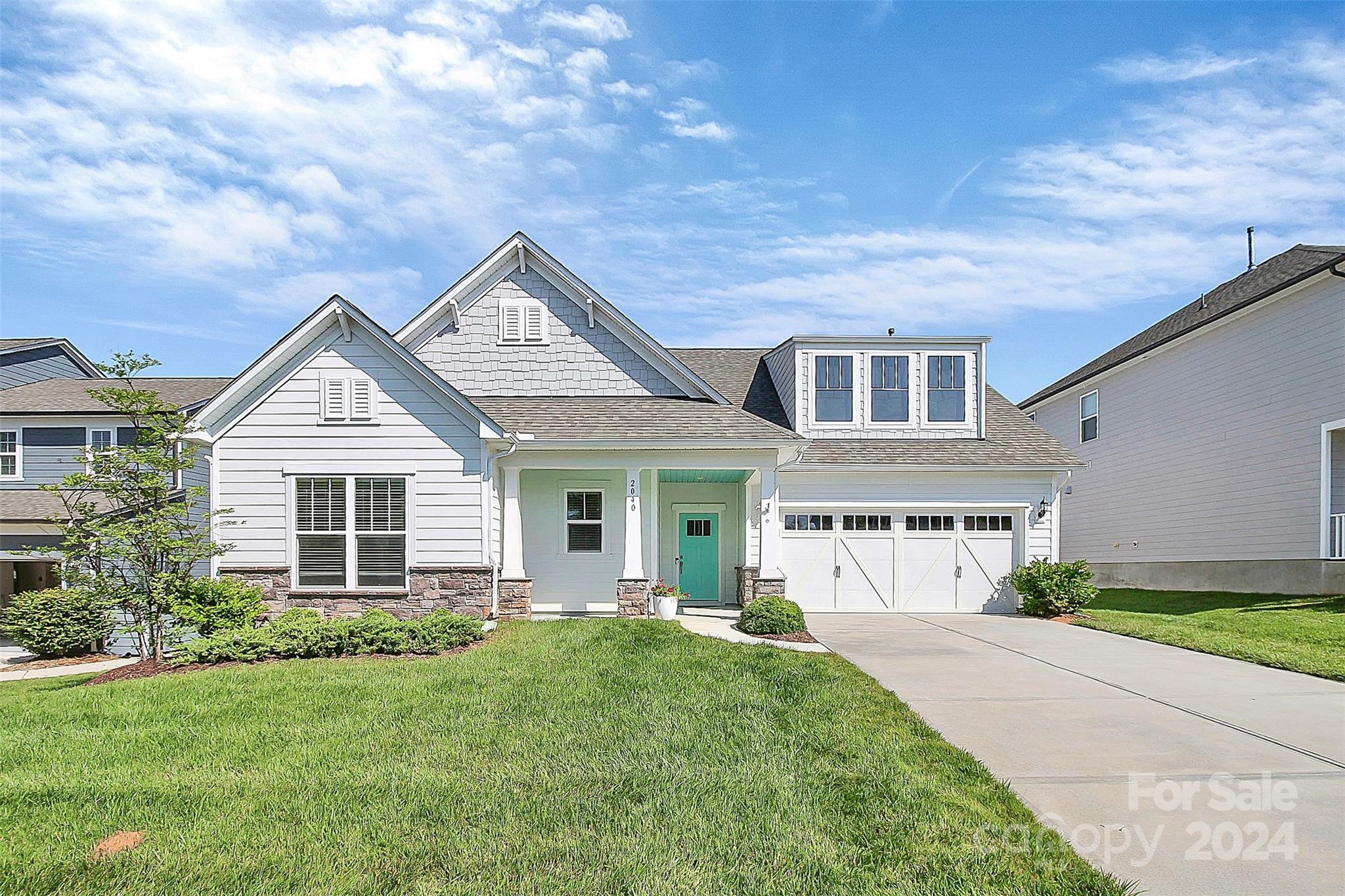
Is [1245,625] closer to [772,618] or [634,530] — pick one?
[772,618]

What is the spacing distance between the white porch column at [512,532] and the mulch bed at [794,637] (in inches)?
178

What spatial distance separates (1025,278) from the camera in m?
19.3

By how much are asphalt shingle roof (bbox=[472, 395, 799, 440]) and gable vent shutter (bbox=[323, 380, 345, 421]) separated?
8.76 feet

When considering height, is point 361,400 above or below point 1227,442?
above

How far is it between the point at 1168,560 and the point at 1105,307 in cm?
762

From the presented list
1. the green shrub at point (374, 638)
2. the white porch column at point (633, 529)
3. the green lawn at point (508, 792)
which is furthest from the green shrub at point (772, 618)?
the green shrub at point (374, 638)

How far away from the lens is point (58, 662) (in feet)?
43.8

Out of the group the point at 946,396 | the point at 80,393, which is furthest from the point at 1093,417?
the point at 80,393

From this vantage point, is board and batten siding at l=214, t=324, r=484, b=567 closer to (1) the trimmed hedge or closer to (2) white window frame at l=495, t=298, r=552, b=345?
(1) the trimmed hedge

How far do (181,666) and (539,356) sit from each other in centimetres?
899

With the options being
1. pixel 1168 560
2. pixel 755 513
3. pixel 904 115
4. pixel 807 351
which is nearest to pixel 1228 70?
pixel 904 115

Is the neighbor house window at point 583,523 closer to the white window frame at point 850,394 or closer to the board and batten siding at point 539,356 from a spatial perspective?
the board and batten siding at point 539,356

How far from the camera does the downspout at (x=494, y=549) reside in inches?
566

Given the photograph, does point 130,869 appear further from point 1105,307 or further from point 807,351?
point 1105,307
